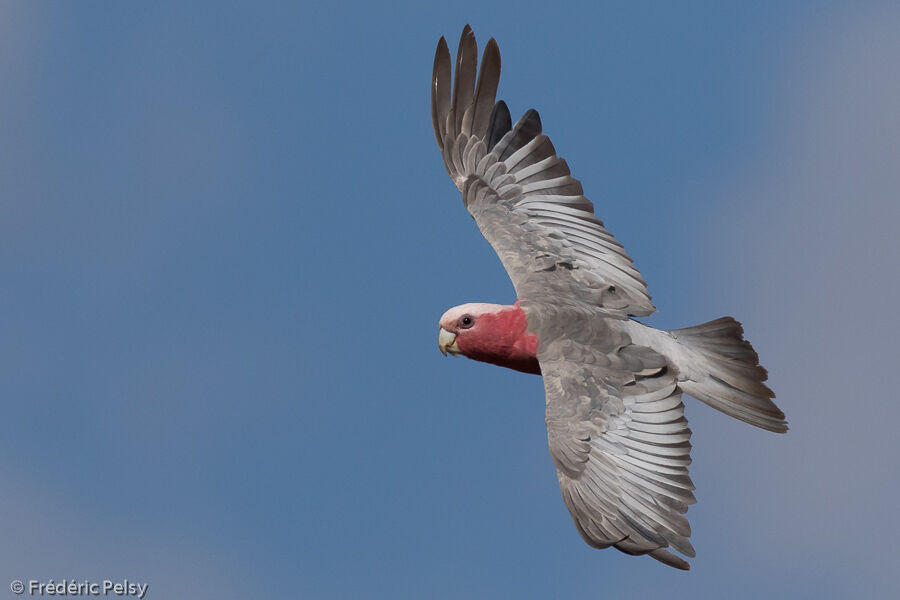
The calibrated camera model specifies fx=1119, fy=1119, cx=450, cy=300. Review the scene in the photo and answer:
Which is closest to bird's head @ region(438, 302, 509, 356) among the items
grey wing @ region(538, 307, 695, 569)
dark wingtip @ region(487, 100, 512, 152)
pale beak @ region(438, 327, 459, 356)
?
pale beak @ region(438, 327, 459, 356)

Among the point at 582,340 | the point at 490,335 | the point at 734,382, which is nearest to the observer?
the point at 582,340

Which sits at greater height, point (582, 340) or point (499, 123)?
point (499, 123)

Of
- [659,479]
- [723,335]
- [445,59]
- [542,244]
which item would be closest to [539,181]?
[542,244]

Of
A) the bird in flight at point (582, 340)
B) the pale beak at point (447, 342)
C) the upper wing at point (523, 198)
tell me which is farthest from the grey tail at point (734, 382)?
the pale beak at point (447, 342)

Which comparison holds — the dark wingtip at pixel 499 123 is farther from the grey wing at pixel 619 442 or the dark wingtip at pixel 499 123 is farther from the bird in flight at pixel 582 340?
the grey wing at pixel 619 442

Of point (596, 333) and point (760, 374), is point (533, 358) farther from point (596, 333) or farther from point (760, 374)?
point (760, 374)

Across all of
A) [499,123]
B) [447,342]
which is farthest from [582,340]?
[499,123]

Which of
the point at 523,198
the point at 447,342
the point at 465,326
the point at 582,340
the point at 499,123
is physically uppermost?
the point at 499,123

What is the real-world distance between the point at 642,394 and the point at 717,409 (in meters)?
1.25

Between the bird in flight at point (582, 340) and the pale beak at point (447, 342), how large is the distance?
1 centimetres

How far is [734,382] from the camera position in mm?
12648

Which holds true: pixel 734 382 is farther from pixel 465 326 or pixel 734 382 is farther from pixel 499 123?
pixel 499 123

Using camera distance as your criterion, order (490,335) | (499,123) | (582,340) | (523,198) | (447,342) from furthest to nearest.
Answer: (499,123) → (523,198) → (447,342) → (490,335) → (582,340)

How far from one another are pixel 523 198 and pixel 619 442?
4.01 meters
